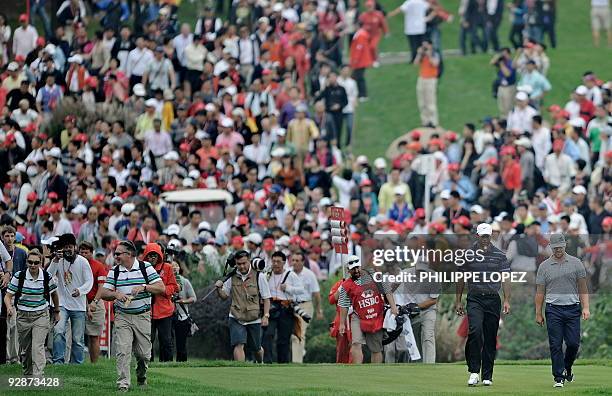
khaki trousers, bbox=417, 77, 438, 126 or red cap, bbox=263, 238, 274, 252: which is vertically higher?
khaki trousers, bbox=417, 77, 438, 126

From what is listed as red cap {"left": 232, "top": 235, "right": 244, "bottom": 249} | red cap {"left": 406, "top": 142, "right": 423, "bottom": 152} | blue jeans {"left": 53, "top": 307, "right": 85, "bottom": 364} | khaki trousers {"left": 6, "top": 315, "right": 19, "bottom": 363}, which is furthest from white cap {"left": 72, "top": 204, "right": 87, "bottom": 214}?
blue jeans {"left": 53, "top": 307, "right": 85, "bottom": 364}

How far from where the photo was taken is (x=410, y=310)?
2547 centimetres

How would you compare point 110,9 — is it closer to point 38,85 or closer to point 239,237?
point 38,85

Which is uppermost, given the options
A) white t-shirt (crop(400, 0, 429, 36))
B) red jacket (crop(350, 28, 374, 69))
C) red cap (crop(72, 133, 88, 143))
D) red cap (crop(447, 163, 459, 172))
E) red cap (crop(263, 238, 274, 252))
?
white t-shirt (crop(400, 0, 429, 36))

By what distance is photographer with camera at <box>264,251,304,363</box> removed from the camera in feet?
87.6

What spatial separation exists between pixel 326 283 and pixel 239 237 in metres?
1.63

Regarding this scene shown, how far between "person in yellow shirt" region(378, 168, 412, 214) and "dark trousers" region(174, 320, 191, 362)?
8.16 metres

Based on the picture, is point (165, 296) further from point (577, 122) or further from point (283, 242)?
point (577, 122)

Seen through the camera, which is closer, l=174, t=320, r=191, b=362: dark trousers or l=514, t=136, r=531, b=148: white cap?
l=174, t=320, r=191, b=362: dark trousers

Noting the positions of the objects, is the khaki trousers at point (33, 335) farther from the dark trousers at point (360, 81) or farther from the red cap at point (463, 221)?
the dark trousers at point (360, 81)

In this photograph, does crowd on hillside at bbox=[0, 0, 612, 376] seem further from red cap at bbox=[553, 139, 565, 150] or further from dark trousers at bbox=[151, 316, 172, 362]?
dark trousers at bbox=[151, 316, 172, 362]

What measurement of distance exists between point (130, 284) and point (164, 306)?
3.42 metres

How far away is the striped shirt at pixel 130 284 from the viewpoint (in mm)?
20797

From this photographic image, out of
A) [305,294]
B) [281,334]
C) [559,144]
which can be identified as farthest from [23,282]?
[559,144]
